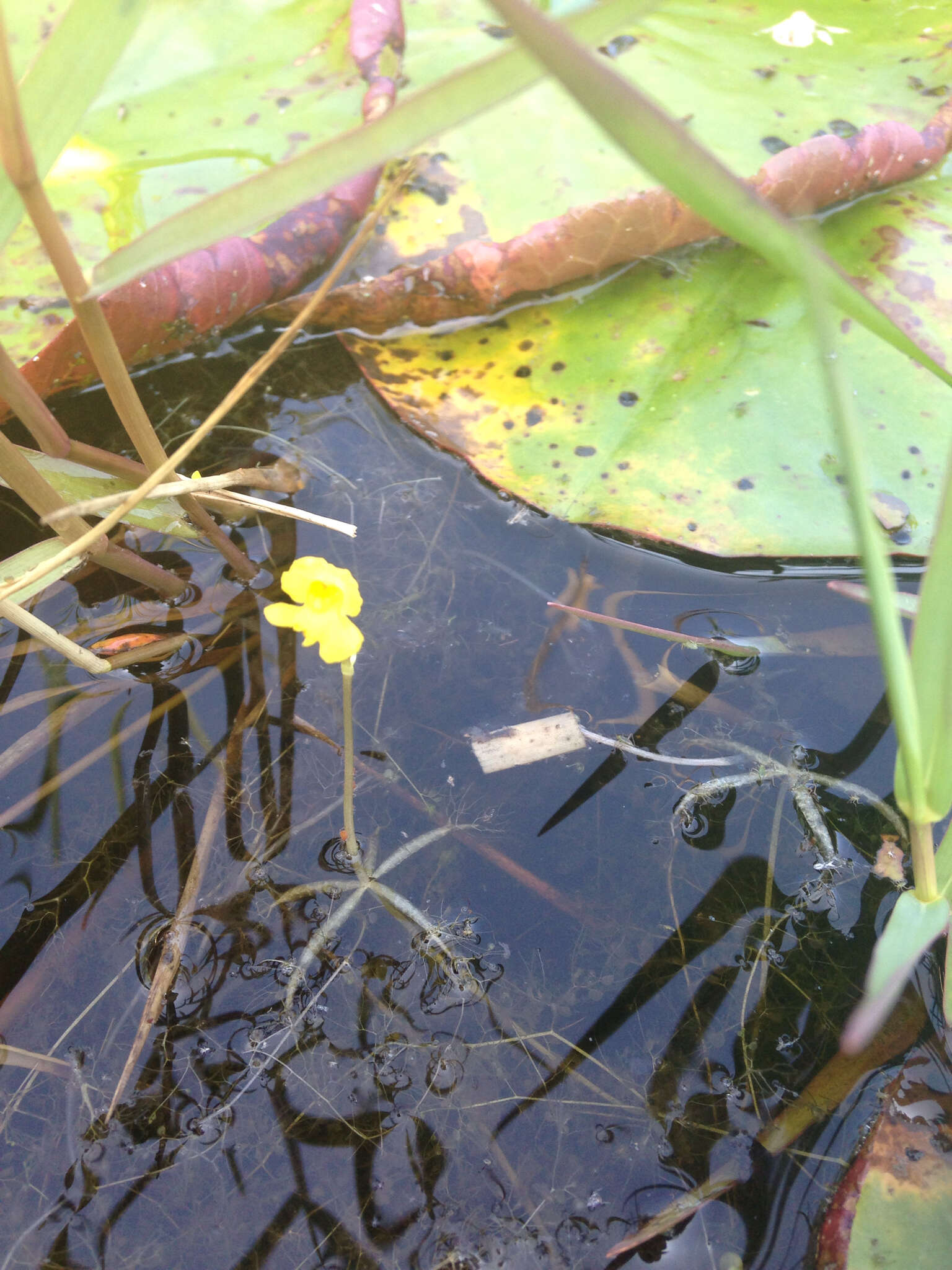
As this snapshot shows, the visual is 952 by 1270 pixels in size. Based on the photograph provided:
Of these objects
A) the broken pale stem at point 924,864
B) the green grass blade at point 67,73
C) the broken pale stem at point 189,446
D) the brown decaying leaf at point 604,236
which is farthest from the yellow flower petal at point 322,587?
the brown decaying leaf at point 604,236

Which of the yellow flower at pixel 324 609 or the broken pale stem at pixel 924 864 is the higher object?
the yellow flower at pixel 324 609

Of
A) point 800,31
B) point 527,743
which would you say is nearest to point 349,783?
point 527,743

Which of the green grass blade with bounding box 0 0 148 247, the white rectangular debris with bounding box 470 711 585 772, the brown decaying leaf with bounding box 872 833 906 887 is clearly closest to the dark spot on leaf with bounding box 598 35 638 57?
the green grass blade with bounding box 0 0 148 247

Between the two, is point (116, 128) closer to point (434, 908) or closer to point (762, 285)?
point (762, 285)

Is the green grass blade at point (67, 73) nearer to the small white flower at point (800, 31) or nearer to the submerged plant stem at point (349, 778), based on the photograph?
the submerged plant stem at point (349, 778)

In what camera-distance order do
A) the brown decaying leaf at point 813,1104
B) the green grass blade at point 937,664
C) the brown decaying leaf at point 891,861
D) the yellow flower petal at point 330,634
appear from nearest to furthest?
1. the green grass blade at point 937,664
2. the yellow flower petal at point 330,634
3. the brown decaying leaf at point 813,1104
4. the brown decaying leaf at point 891,861

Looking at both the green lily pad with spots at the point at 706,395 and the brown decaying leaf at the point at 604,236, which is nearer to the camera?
the green lily pad with spots at the point at 706,395

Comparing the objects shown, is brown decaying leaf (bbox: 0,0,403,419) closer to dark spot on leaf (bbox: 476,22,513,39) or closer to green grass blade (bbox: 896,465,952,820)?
dark spot on leaf (bbox: 476,22,513,39)
